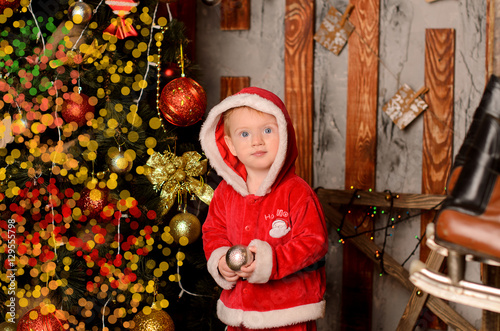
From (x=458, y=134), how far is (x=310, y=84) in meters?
0.73

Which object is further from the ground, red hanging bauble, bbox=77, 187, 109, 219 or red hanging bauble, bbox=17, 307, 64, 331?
red hanging bauble, bbox=77, 187, 109, 219

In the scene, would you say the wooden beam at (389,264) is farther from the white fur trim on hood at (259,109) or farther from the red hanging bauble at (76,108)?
the red hanging bauble at (76,108)

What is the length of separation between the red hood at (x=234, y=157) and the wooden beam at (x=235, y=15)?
0.92 meters

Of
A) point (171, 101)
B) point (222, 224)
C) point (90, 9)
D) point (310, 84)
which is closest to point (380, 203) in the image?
point (310, 84)

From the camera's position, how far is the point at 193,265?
2043 millimetres

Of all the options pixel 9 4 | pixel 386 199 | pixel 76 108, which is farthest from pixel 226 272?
pixel 9 4

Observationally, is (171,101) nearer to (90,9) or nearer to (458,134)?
(90,9)

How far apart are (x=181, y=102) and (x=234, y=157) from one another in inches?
13.5

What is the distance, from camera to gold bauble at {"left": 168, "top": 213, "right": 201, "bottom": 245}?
1.88m

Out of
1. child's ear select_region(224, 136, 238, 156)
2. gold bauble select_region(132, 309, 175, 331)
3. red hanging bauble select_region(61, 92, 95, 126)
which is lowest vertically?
gold bauble select_region(132, 309, 175, 331)

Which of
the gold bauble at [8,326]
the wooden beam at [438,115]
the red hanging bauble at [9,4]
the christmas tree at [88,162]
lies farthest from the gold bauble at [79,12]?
the wooden beam at [438,115]

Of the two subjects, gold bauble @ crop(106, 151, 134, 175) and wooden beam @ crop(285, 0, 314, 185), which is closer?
gold bauble @ crop(106, 151, 134, 175)

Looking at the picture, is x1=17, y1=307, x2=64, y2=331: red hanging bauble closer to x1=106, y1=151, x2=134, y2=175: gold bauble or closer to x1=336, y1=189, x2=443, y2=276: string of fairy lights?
x1=106, y1=151, x2=134, y2=175: gold bauble

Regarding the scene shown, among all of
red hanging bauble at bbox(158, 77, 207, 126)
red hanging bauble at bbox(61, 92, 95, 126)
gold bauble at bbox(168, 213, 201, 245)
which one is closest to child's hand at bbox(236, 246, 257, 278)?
gold bauble at bbox(168, 213, 201, 245)
